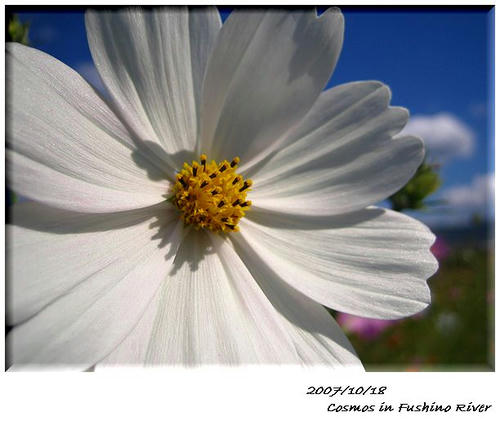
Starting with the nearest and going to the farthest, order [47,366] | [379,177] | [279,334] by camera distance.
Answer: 1. [47,366]
2. [279,334]
3. [379,177]

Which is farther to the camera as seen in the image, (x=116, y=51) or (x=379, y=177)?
(x=379, y=177)

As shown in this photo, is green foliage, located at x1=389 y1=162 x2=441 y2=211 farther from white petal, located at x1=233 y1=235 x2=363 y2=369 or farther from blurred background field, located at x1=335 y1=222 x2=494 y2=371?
blurred background field, located at x1=335 y1=222 x2=494 y2=371

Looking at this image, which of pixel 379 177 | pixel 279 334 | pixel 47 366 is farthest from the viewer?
pixel 379 177

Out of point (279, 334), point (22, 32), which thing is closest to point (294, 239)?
point (279, 334)

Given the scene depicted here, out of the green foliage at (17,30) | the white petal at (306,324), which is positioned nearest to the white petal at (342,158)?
the white petal at (306,324)

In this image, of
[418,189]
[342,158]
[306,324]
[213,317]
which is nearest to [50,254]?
[213,317]

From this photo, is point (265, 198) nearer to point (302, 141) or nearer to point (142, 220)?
point (302, 141)

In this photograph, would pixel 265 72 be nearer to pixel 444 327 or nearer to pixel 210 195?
pixel 210 195
